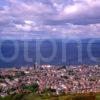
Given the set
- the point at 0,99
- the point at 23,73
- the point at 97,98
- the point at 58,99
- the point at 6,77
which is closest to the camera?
the point at 97,98

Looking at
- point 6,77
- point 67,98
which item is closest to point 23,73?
point 6,77

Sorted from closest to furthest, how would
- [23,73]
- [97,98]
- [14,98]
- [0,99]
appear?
[97,98] → [14,98] → [0,99] → [23,73]

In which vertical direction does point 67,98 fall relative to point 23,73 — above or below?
above

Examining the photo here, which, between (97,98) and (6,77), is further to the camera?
(6,77)

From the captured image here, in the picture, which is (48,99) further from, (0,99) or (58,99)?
(0,99)

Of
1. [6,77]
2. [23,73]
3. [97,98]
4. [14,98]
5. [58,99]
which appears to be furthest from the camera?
[23,73]

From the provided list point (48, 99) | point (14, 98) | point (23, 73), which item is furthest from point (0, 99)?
point (23, 73)

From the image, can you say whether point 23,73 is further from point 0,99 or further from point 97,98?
point 97,98

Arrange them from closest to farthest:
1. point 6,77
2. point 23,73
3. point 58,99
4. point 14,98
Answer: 1. point 58,99
2. point 14,98
3. point 6,77
4. point 23,73

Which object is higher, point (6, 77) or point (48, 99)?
point (48, 99)
